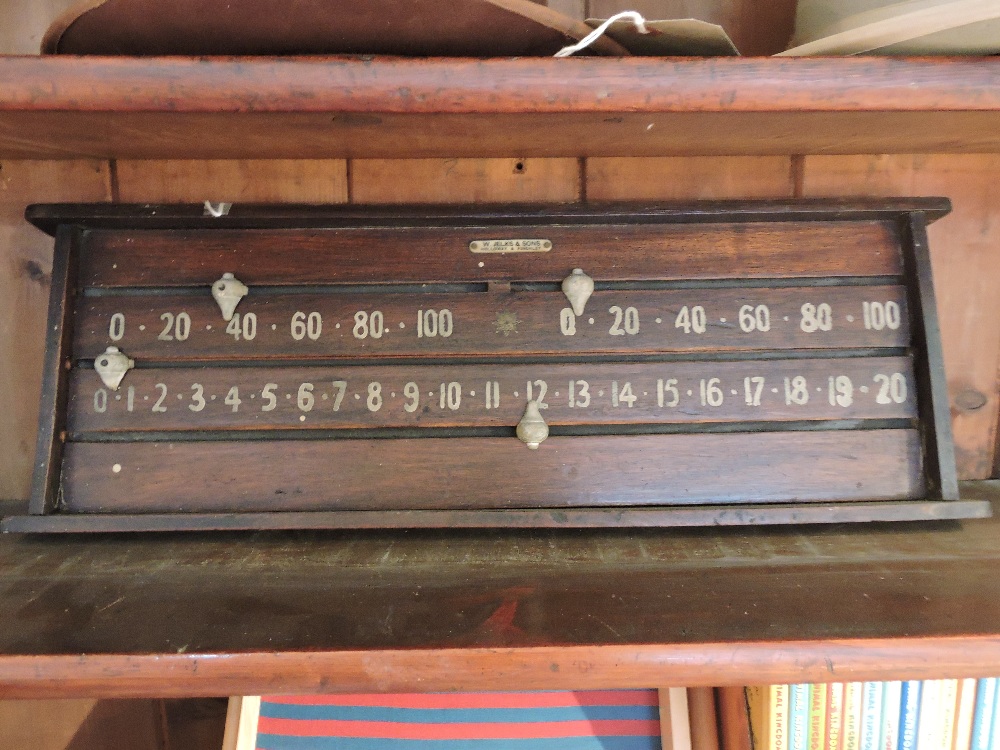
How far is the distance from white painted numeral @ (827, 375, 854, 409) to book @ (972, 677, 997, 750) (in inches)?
10.3

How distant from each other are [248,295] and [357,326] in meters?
0.12

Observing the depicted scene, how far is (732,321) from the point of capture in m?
0.62

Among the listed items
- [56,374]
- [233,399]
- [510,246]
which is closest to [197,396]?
[233,399]

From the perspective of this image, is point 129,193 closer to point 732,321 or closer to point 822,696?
point 732,321

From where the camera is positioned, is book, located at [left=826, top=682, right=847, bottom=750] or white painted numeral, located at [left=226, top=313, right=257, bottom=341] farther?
white painted numeral, located at [left=226, top=313, right=257, bottom=341]

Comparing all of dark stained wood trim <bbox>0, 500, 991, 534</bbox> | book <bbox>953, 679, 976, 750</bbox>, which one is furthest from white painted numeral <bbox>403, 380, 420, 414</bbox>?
book <bbox>953, 679, 976, 750</bbox>

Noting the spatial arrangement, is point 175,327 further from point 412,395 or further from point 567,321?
point 567,321

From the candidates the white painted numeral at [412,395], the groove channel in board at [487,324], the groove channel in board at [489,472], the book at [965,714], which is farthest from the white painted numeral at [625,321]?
the book at [965,714]

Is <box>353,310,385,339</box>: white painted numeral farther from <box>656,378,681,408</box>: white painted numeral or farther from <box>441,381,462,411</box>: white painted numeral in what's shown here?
<box>656,378,681,408</box>: white painted numeral

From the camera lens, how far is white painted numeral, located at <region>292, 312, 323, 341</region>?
2.02ft

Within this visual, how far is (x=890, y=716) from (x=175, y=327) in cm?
76

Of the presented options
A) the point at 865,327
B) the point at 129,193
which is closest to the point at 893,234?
the point at 865,327

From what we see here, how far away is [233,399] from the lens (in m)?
0.61

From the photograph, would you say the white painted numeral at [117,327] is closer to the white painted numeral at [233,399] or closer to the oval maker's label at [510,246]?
the white painted numeral at [233,399]
